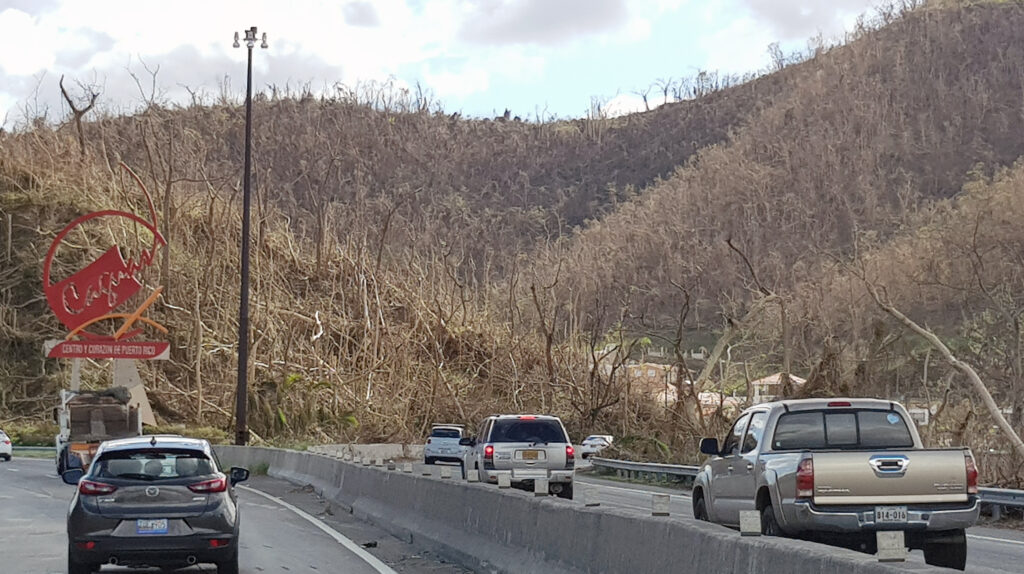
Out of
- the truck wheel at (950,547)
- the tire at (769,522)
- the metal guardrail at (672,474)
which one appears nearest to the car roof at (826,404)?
the tire at (769,522)

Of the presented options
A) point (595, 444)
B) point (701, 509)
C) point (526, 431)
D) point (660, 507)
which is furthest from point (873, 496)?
point (595, 444)

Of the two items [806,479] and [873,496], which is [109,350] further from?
[873,496]

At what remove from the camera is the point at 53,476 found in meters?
34.9

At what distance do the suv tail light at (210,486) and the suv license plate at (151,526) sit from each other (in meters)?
0.42

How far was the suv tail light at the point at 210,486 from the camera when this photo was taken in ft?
42.6

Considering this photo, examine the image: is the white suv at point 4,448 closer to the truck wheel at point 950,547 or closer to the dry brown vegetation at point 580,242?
the dry brown vegetation at point 580,242

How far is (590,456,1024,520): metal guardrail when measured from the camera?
20.1 meters

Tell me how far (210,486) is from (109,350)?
3385cm

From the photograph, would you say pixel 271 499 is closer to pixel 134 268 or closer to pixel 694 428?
pixel 694 428

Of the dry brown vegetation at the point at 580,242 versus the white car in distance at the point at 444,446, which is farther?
the dry brown vegetation at the point at 580,242

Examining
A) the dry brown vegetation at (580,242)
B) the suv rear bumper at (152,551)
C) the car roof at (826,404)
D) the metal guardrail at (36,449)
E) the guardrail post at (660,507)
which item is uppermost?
the dry brown vegetation at (580,242)

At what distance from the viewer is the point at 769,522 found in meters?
12.6

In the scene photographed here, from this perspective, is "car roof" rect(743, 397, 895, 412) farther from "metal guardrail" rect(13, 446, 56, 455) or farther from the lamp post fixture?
"metal guardrail" rect(13, 446, 56, 455)

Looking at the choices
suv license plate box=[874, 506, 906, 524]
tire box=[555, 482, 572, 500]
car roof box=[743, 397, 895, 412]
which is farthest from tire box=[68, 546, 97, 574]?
tire box=[555, 482, 572, 500]
